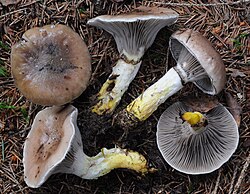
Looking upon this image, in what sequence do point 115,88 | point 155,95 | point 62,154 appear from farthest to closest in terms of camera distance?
point 115,88 < point 155,95 < point 62,154

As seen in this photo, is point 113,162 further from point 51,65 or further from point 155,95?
point 51,65

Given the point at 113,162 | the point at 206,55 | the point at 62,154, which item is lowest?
the point at 113,162

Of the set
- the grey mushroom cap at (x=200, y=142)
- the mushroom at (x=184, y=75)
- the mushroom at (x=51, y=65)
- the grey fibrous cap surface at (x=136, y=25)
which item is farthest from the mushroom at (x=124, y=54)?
the grey mushroom cap at (x=200, y=142)

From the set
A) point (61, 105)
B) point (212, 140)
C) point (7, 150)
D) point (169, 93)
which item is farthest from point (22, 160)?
point (212, 140)

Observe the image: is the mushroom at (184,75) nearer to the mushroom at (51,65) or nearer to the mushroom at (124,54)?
the mushroom at (124,54)

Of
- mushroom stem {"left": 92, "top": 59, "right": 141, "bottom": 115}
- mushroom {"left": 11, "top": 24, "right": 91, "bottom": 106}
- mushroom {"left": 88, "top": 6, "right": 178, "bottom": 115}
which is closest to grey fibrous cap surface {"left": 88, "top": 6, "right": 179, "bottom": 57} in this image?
mushroom {"left": 88, "top": 6, "right": 178, "bottom": 115}

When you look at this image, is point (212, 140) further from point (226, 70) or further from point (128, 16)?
point (128, 16)

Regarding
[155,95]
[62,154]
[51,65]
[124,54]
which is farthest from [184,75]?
[62,154]
